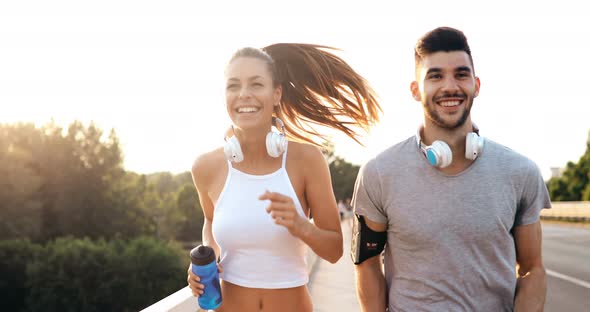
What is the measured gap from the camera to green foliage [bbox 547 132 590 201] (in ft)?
220

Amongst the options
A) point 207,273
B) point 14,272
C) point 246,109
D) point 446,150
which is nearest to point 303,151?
point 246,109

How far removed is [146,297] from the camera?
62.8m

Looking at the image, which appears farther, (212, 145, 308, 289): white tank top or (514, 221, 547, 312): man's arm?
(212, 145, 308, 289): white tank top

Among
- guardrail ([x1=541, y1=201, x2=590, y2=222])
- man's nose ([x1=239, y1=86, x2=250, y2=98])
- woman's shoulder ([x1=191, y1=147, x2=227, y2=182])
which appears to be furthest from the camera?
guardrail ([x1=541, y1=201, x2=590, y2=222])

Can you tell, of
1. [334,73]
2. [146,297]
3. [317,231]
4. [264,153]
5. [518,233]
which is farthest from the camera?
[146,297]

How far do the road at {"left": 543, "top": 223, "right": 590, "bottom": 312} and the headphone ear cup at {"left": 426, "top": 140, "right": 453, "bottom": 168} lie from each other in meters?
6.70

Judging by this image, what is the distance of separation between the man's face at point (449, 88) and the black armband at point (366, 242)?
60cm

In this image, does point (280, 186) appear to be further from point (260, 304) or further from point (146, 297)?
point (146, 297)

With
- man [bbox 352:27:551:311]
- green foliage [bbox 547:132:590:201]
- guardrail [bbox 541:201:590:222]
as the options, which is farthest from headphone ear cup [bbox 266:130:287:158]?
green foliage [bbox 547:132:590:201]

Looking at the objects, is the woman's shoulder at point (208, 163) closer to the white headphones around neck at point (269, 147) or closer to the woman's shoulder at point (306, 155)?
the white headphones around neck at point (269, 147)

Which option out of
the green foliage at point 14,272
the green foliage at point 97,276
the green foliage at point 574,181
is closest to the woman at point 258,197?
the green foliage at point 97,276

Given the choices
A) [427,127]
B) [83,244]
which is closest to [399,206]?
[427,127]

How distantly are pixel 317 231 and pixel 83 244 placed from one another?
65.8 meters

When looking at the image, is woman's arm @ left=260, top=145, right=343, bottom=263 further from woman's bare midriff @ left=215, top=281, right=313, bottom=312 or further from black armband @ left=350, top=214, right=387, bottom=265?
black armband @ left=350, top=214, right=387, bottom=265
